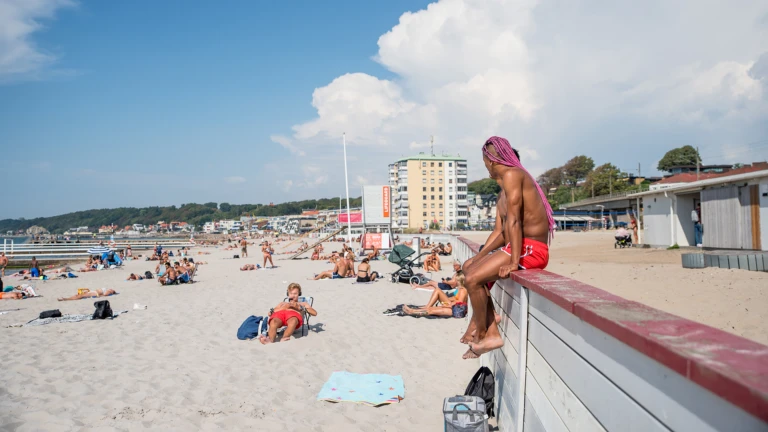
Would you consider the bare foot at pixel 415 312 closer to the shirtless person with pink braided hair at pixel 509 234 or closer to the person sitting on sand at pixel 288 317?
the person sitting on sand at pixel 288 317

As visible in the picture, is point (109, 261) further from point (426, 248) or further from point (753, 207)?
point (753, 207)

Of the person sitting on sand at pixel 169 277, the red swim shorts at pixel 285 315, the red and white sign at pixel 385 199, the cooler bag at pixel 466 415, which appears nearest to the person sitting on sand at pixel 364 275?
the person sitting on sand at pixel 169 277

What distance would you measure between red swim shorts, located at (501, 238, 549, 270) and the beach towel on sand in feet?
8.02

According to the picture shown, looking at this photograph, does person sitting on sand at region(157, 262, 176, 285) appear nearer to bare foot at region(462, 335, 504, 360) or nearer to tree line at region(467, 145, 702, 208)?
bare foot at region(462, 335, 504, 360)

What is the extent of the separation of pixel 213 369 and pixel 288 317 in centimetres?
172

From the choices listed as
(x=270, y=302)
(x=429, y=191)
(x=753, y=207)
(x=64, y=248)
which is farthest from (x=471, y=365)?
(x=429, y=191)

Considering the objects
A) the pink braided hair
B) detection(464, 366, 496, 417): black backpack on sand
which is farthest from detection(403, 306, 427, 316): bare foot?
the pink braided hair

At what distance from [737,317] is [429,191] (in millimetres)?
88711

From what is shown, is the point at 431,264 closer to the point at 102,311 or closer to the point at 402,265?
the point at 402,265

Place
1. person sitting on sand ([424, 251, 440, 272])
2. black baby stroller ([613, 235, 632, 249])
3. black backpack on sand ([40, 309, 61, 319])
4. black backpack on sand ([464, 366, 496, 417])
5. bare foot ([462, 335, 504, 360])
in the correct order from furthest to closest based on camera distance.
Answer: black baby stroller ([613, 235, 632, 249]), person sitting on sand ([424, 251, 440, 272]), black backpack on sand ([40, 309, 61, 319]), black backpack on sand ([464, 366, 496, 417]), bare foot ([462, 335, 504, 360])

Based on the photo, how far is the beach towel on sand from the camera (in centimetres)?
505

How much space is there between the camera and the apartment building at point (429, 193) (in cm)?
9356

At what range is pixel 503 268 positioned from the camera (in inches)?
137

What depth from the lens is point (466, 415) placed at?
3754 mm
